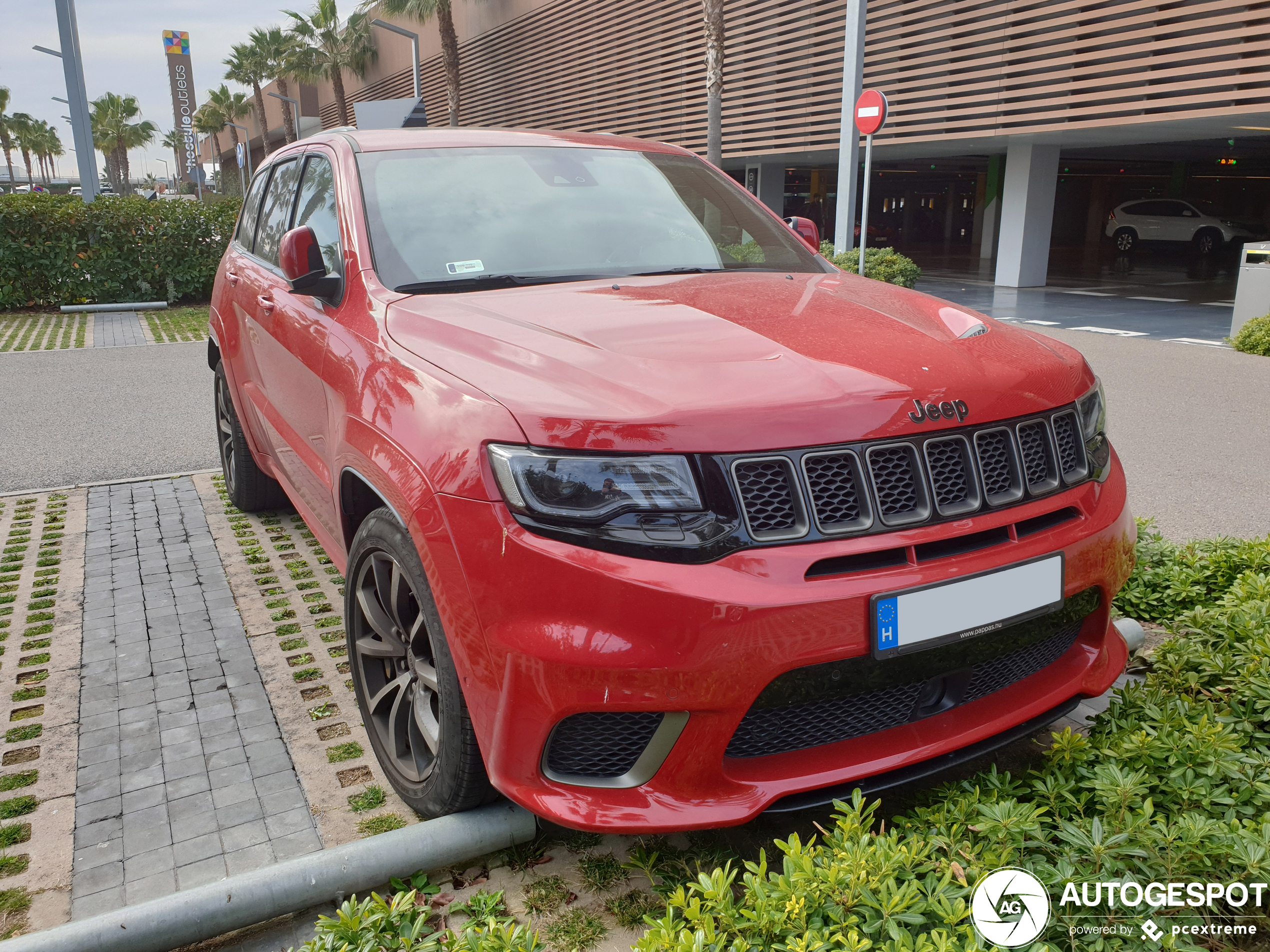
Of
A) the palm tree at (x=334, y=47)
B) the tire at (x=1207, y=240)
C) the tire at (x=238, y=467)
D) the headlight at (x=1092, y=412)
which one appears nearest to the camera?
the headlight at (x=1092, y=412)

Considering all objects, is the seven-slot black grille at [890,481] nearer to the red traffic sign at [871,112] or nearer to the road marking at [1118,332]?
the red traffic sign at [871,112]

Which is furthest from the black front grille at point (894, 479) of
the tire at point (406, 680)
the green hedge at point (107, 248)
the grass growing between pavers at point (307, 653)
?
the green hedge at point (107, 248)

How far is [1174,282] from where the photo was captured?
20000 millimetres

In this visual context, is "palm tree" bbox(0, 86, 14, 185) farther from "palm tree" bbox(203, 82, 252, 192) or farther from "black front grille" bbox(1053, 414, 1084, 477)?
"black front grille" bbox(1053, 414, 1084, 477)

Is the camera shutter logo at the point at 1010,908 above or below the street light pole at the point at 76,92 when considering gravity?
below

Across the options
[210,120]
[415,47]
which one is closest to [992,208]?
[415,47]

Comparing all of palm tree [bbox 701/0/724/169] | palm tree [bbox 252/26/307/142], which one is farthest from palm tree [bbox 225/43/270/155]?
palm tree [bbox 701/0/724/169]

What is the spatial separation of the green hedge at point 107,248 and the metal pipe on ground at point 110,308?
0.37 meters

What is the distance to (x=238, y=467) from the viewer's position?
205 inches

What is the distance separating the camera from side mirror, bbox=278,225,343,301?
10.1 feet

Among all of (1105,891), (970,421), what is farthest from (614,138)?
(1105,891)

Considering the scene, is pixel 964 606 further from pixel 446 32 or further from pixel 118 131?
pixel 118 131

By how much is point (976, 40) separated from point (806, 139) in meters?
4.87

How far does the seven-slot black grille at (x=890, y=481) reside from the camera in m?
2.01
